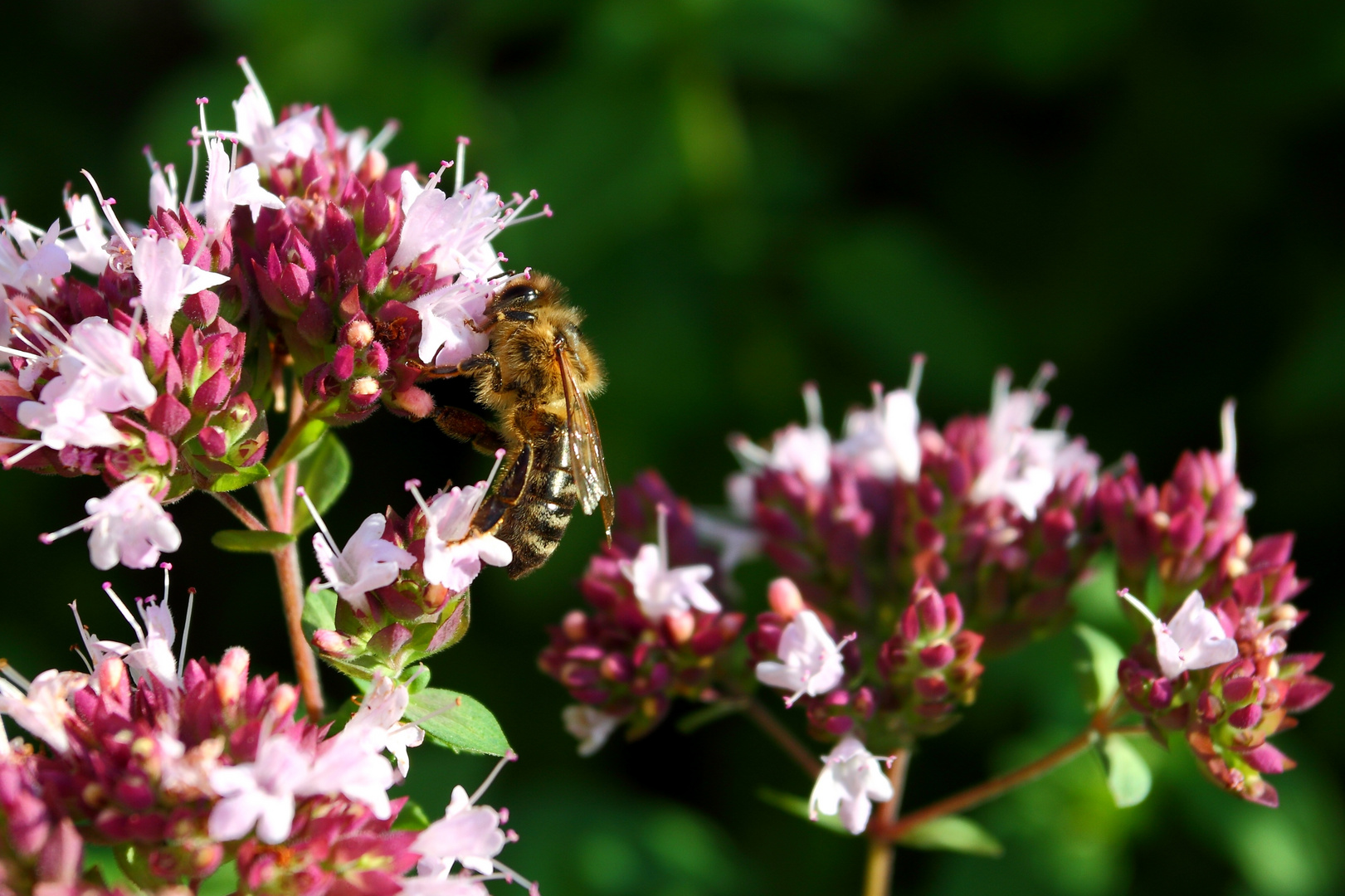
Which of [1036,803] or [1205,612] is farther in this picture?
[1036,803]

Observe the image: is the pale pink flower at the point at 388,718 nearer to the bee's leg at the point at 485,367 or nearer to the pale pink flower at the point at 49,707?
the pale pink flower at the point at 49,707

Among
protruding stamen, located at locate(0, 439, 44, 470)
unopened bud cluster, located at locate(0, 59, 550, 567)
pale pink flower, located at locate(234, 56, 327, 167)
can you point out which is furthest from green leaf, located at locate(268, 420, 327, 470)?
pale pink flower, located at locate(234, 56, 327, 167)

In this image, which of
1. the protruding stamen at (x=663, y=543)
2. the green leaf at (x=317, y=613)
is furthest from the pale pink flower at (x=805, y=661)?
the green leaf at (x=317, y=613)

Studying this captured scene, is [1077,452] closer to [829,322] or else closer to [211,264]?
[829,322]

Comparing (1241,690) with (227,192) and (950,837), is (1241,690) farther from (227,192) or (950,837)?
(227,192)

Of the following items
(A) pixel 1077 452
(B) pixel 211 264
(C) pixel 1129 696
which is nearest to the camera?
(B) pixel 211 264

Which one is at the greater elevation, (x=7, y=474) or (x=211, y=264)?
(x=211, y=264)

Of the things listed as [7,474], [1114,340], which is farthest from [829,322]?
[7,474]
